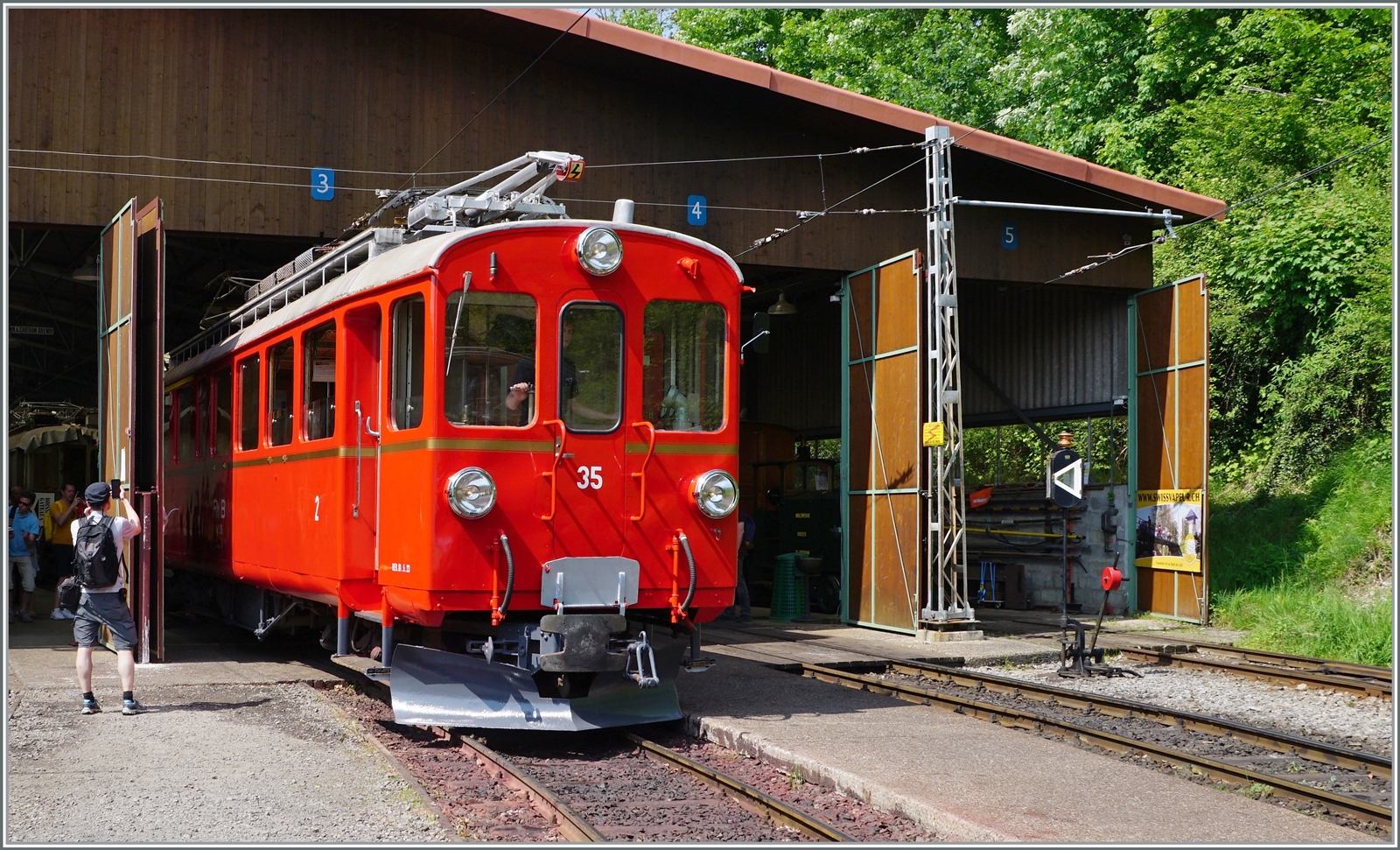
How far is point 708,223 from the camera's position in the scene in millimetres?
16297

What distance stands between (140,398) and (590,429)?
216 inches

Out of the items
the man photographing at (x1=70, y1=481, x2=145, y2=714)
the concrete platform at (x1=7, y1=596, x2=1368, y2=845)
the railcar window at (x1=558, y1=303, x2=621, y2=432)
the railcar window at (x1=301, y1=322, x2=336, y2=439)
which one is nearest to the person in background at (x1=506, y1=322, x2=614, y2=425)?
the railcar window at (x1=558, y1=303, x2=621, y2=432)

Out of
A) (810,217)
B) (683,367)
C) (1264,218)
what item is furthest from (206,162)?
(1264,218)

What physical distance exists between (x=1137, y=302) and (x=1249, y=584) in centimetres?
430

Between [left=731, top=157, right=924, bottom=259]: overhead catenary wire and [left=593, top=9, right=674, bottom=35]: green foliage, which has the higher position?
[left=593, top=9, right=674, bottom=35]: green foliage

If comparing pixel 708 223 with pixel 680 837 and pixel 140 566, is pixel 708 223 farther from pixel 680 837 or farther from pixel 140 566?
pixel 680 837

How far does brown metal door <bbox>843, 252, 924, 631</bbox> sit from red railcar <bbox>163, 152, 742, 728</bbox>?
7.12 metres

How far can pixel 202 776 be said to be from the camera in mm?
7379

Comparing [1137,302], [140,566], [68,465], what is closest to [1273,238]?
[1137,302]

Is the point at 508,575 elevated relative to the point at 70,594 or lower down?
elevated

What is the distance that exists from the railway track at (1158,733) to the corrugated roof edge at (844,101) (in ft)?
22.8

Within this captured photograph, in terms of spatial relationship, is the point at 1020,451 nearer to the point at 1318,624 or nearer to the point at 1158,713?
the point at 1318,624

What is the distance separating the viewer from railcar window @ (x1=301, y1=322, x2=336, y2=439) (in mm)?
9367

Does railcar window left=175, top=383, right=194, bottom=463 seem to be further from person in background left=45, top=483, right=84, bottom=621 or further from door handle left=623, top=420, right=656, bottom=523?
door handle left=623, top=420, right=656, bottom=523
